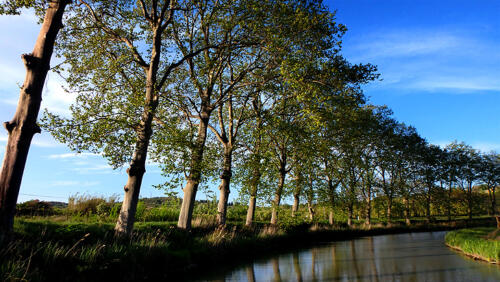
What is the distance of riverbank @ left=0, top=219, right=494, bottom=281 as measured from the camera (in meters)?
8.78

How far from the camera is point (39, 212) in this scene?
17.8 meters

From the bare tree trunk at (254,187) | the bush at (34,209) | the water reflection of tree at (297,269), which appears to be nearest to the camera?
the water reflection of tree at (297,269)

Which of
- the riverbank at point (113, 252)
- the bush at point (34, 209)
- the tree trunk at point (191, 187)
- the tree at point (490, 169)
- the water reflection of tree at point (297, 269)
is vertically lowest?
the water reflection of tree at point (297, 269)

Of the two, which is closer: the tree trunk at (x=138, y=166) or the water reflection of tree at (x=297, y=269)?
the tree trunk at (x=138, y=166)

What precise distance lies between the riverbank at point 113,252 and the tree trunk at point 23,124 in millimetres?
1092

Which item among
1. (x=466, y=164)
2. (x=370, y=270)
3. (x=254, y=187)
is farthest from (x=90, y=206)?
(x=466, y=164)

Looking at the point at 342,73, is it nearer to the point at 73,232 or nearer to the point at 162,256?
the point at 162,256

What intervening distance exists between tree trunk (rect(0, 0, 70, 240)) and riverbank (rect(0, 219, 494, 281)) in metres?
1.09

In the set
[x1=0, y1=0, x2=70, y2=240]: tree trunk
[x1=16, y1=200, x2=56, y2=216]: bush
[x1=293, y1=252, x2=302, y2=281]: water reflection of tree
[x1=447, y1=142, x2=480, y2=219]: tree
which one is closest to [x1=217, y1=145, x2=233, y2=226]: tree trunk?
[x1=293, y1=252, x2=302, y2=281]: water reflection of tree

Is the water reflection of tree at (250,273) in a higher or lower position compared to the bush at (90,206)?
lower

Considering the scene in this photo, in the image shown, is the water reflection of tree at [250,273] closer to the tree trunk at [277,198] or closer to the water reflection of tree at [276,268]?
the water reflection of tree at [276,268]

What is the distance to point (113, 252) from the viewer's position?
35.6 ft

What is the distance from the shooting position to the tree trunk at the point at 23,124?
28.2ft

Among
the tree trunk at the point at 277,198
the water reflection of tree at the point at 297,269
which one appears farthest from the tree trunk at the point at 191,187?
the tree trunk at the point at 277,198
